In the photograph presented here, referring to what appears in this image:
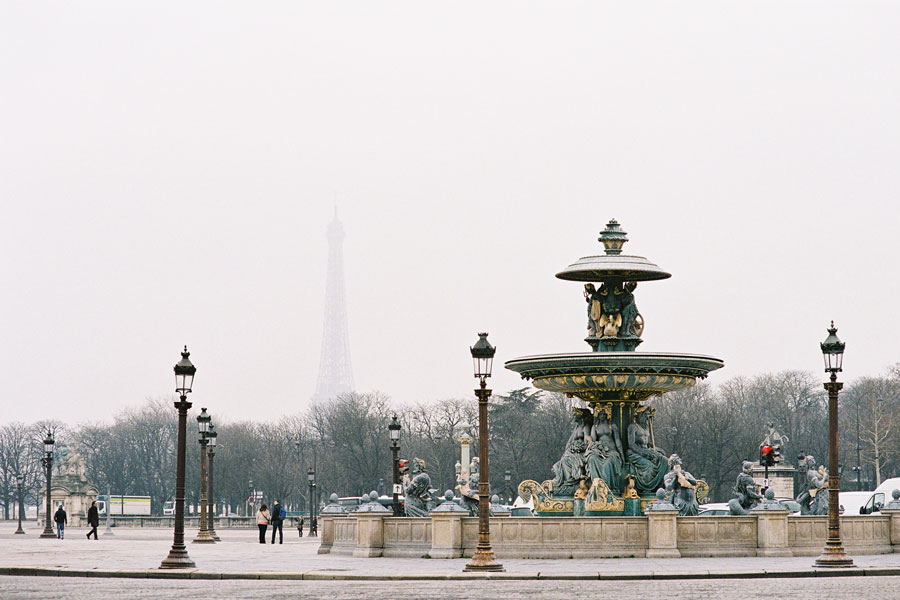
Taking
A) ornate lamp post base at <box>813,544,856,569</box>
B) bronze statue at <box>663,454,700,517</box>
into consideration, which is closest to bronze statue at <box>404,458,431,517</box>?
bronze statue at <box>663,454,700,517</box>

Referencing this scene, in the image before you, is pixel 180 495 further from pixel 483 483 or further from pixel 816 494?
pixel 816 494

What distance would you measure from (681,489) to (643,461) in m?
1.09

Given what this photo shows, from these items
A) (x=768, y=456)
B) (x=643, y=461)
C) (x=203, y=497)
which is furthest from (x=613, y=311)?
(x=203, y=497)

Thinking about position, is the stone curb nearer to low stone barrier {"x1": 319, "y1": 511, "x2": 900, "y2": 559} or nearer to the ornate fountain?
low stone barrier {"x1": 319, "y1": 511, "x2": 900, "y2": 559}

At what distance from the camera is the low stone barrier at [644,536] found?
93.4 ft

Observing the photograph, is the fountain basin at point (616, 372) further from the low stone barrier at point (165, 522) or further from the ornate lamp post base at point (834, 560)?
the low stone barrier at point (165, 522)

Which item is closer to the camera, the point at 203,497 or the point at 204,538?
the point at 204,538

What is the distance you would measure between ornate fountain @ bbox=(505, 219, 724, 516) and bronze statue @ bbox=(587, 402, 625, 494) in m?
0.02

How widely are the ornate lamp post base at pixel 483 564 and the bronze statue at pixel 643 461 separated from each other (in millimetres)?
8320

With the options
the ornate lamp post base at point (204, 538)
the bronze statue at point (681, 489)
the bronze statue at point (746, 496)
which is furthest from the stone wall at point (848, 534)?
the ornate lamp post base at point (204, 538)

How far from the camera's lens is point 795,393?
10981 cm

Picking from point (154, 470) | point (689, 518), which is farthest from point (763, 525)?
point (154, 470)

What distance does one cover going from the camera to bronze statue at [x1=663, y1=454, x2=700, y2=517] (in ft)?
104

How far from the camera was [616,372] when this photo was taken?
32312 millimetres
